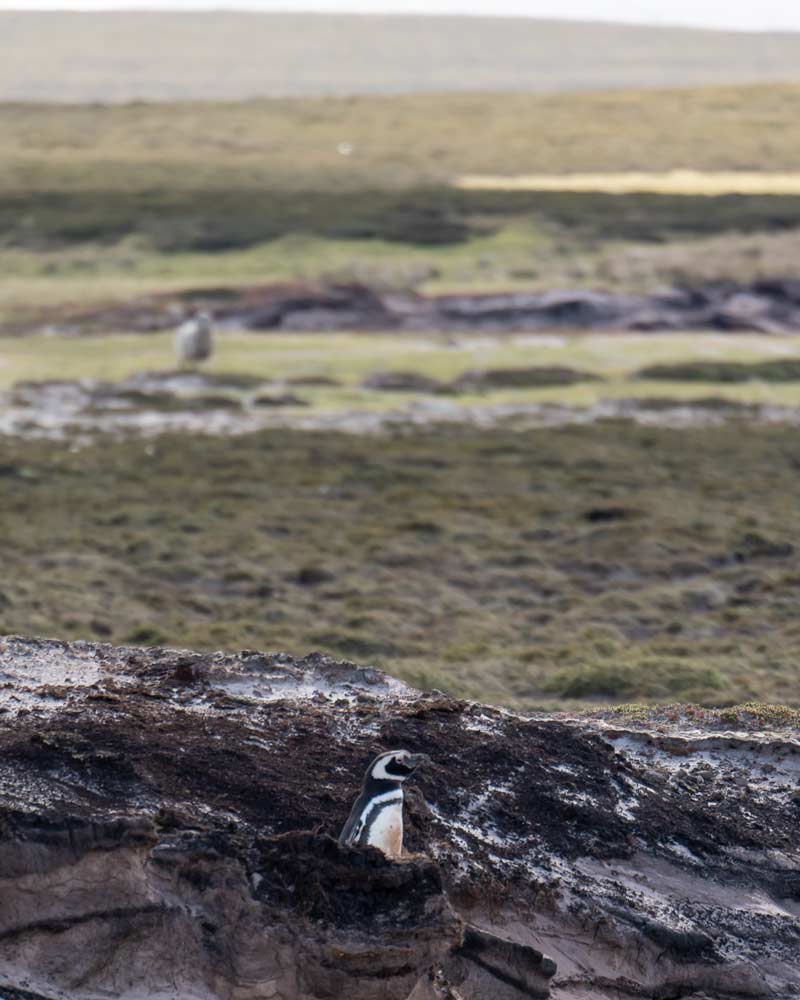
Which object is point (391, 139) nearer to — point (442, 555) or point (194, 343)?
point (194, 343)

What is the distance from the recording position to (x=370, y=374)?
29500 millimetres

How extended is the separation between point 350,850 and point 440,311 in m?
31.8

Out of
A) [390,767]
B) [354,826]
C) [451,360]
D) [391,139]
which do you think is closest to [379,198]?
[391,139]

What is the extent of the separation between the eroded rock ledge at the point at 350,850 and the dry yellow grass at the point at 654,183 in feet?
178

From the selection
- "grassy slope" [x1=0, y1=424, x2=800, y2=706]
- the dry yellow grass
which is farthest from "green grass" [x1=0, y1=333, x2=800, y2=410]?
the dry yellow grass

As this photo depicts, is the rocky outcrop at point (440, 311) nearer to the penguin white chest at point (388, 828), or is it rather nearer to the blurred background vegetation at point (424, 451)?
the blurred background vegetation at point (424, 451)

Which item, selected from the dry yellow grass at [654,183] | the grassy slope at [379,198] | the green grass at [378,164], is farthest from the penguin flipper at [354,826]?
the dry yellow grass at [654,183]

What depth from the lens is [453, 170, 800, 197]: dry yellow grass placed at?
6294 centimetres

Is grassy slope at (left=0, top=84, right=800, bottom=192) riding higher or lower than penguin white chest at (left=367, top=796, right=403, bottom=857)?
lower

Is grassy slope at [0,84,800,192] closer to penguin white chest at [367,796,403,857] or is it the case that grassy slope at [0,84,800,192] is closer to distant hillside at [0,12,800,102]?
penguin white chest at [367,796,403,857]

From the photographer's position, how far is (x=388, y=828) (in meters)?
6.38

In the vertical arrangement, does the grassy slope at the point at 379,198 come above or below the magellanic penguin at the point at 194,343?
below

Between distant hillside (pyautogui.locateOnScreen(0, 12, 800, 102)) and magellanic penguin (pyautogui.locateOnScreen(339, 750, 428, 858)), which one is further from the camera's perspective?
distant hillside (pyautogui.locateOnScreen(0, 12, 800, 102))

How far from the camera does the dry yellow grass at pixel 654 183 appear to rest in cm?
6294
